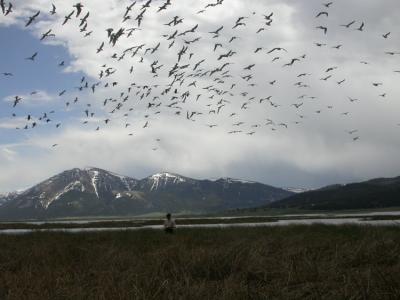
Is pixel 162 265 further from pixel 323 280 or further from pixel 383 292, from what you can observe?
pixel 383 292

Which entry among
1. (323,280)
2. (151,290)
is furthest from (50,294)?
(323,280)

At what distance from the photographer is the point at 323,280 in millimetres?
10438

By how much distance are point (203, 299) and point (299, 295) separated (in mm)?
1774

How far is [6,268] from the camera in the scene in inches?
595

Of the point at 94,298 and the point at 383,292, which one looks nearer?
the point at 383,292

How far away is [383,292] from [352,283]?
1.23 m

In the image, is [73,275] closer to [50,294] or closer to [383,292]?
[50,294]

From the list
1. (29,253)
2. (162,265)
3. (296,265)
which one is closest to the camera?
(296,265)

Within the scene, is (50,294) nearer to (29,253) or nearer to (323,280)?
(323,280)

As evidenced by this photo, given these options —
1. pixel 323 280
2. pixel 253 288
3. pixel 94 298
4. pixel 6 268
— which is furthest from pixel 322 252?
pixel 6 268

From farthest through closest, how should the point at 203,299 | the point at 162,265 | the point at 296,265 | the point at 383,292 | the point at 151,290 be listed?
the point at 162,265 < the point at 296,265 < the point at 151,290 < the point at 203,299 < the point at 383,292

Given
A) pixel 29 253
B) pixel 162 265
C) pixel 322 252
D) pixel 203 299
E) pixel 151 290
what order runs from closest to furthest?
pixel 203 299 < pixel 151 290 < pixel 162 265 < pixel 322 252 < pixel 29 253

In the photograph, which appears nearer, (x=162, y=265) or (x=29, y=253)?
(x=162, y=265)

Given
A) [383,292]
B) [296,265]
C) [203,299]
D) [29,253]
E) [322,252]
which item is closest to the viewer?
[383,292]
